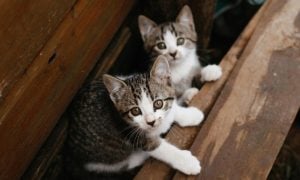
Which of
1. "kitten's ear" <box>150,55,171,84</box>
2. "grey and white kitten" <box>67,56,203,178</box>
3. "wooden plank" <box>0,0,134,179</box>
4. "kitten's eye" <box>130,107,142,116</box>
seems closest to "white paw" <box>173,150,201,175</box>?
"grey and white kitten" <box>67,56,203,178</box>

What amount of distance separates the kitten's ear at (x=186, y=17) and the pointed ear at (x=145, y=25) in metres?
0.16

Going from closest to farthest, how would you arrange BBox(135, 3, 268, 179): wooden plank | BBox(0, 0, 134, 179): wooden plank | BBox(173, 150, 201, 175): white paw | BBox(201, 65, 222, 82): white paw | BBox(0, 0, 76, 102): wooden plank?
BBox(0, 0, 76, 102): wooden plank < BBox(0, 0, 134, 179): wooden plank < BBox(173, 150, 201, 175): white paw < BBox(135, 3, 268, 179): wooden plank < BBox(201, 65, 222, 82): white paw

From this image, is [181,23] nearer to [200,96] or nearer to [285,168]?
[200,96]

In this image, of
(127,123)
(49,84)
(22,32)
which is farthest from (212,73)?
(22,32)

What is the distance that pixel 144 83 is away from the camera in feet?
6.88

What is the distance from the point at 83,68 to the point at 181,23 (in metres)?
0.67

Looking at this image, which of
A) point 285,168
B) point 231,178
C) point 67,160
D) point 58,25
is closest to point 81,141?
point 67,160

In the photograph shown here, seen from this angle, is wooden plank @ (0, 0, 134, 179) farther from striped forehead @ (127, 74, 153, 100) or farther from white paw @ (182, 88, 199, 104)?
white paw @ (182, 88, 199, 104)

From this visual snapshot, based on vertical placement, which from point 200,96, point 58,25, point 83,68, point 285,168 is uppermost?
point 58,25

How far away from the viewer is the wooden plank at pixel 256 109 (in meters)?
2.00

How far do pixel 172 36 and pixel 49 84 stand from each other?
0.85 meters

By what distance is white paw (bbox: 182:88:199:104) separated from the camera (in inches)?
98.0

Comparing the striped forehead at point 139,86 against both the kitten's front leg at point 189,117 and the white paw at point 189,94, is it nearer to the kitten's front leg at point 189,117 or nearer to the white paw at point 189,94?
the kitten's front leg at point 189,117

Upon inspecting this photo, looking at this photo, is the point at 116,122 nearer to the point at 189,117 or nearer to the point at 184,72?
the point at 189,117
